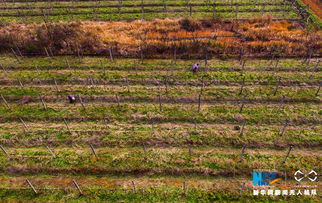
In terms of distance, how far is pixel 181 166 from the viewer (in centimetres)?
1118

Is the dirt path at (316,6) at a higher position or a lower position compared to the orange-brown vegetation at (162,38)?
higher

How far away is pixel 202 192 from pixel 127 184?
3586mm

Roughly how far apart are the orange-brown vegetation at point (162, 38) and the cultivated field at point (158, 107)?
4.0 inches

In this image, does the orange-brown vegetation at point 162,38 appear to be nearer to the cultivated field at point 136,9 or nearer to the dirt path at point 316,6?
the cultivated field at point 136,9

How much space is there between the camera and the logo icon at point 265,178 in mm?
10519

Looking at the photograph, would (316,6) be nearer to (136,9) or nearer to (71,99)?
(136,9)

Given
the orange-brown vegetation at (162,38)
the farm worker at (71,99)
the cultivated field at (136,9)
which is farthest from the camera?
the cultivated field at (136,9)

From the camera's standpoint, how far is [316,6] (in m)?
27.5

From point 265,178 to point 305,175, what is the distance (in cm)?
195

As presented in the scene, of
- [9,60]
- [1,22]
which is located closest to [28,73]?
[9,60]

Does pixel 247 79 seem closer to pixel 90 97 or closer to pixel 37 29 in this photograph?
pixel 90 97

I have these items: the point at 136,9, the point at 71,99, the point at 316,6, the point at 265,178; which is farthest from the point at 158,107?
the point at 316,6

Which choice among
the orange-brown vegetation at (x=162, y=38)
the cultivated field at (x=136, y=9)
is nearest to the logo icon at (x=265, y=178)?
the orange-brown vegetation at (x=162, y=38)

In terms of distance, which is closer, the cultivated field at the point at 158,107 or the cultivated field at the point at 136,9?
the cultivated field at the point at 158,107
